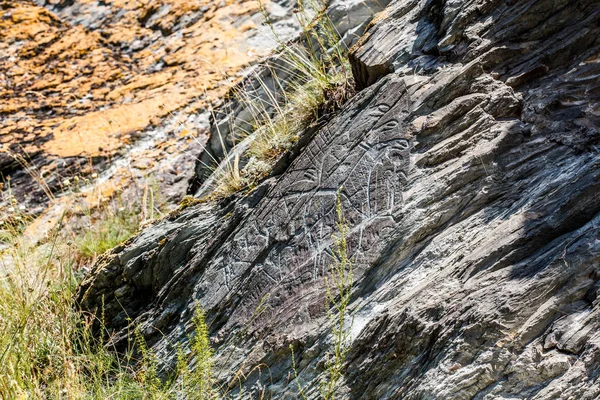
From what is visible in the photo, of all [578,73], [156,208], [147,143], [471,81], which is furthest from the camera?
[147,143]

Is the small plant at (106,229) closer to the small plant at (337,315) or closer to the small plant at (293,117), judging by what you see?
the small plant at (293,117)

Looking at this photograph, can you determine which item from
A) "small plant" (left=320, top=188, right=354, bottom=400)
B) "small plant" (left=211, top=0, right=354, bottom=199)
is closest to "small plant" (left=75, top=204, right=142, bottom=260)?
"small plant" (left=211, top=0, right=354, bottom=199)

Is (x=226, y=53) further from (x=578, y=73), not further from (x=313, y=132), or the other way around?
(x=578, y=73)

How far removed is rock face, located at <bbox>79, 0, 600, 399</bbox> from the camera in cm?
261

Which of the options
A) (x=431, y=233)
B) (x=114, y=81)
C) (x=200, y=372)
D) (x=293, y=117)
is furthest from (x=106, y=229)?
(x=431, y=233)

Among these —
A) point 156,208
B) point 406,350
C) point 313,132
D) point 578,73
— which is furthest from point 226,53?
point 406,350

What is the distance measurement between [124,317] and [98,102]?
3076 mm

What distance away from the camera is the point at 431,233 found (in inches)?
123

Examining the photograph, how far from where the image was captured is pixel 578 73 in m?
3.21

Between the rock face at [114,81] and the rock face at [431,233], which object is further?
the rock face at [114,81]

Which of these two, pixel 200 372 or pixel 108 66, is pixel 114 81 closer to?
pixel 108 66

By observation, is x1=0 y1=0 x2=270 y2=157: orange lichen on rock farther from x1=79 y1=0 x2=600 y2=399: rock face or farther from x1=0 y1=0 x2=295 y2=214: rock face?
x1=79 y1=0 x2=600 y2=399: rock face

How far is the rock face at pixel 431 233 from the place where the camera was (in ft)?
8.55

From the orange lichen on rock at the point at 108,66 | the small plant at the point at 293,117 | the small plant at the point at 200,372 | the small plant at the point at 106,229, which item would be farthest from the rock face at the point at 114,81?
the small plant at the point at 200,372
